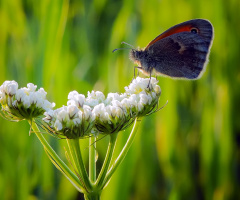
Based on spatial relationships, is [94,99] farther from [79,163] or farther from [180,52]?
[180,52]

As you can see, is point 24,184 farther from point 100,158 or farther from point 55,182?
point 100,158

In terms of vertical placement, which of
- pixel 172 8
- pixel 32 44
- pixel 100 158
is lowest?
pixel 100 158

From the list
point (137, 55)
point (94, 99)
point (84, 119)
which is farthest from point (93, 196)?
point (137, 55)

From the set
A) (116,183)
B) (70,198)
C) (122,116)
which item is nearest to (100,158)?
(70,198)

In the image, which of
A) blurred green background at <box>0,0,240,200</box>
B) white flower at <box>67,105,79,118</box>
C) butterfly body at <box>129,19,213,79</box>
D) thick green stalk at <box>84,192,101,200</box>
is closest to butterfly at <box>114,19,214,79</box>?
butterfly body at <box>129,19,213,79</box>

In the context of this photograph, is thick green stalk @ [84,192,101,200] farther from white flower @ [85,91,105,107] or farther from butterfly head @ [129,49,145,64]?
butterfly head @ [129,49,145,64]

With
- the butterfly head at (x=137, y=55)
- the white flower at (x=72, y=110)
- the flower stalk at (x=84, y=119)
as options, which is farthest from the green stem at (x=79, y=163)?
the butterfly head at (x=137, y=55)
